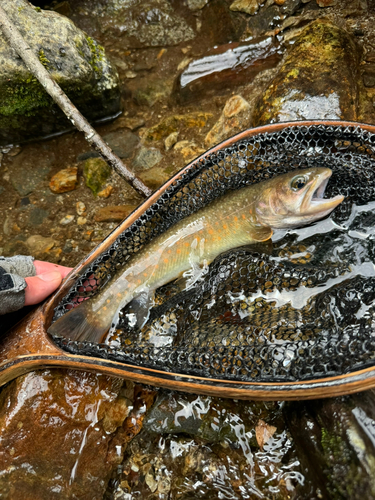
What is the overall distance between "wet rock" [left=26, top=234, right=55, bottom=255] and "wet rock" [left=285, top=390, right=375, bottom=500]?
8.47 feet

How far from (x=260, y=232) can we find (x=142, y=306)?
987 millimetres

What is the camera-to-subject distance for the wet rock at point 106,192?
3.43 m

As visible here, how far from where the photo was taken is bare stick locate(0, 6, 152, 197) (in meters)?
2.64

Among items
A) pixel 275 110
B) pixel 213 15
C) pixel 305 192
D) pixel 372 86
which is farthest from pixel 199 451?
pixel 213 15

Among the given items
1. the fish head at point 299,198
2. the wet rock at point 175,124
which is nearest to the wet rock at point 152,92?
the wet rock at point 175,124

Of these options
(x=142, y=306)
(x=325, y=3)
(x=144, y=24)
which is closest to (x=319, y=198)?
(x=142, y=306)

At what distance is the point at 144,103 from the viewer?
12.7 ft

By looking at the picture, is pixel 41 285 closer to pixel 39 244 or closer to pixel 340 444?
pixel 39 244

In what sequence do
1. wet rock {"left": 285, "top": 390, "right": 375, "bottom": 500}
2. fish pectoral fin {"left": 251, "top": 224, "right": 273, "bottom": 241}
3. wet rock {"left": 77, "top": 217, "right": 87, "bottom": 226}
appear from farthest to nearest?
wet rock {"left": 77, "top": 217, "right": 87, "bottom": 226} < fish pectoral fin {"left": 251, "top": 224, "right": 273, "bottom": 241} < wet rock {"left": 285, "top": 390, "right": 375, "bottom": 500}

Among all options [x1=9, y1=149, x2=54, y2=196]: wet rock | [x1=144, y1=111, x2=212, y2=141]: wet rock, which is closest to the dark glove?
[x1=9, y1=149, x2=54, y2=196]: wet rock

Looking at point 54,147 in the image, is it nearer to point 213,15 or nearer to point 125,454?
point 213,15

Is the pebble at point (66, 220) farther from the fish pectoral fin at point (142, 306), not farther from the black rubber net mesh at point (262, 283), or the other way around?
the fish pectoral fin at point (142, 306)

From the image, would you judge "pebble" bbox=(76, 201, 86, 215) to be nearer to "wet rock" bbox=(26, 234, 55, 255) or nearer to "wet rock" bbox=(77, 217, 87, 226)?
"wet rock" bbox=(77, 217, 87, 226)

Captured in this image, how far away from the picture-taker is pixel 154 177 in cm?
342
